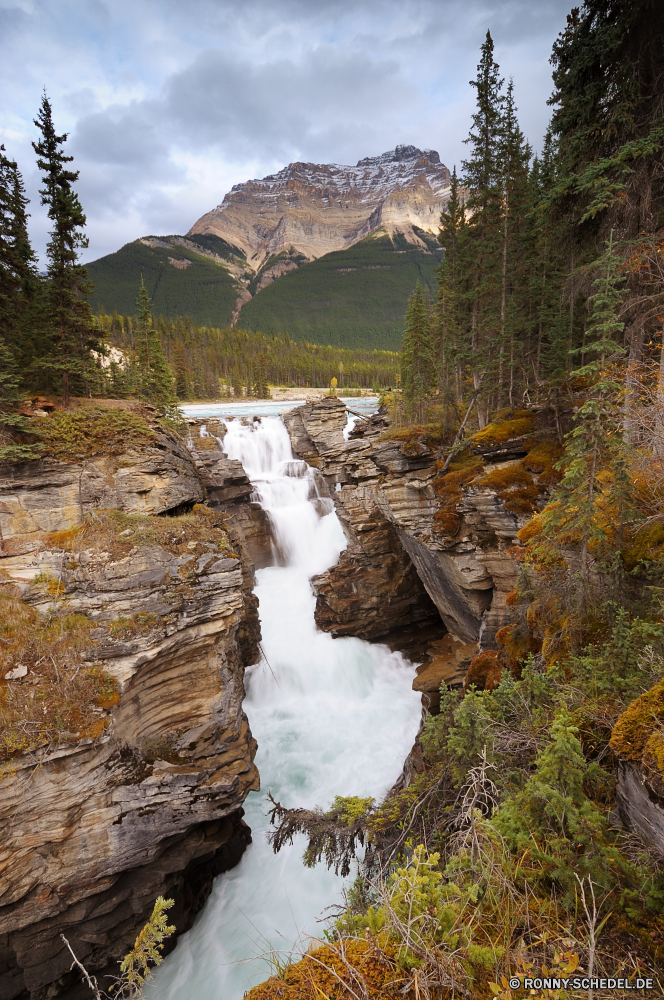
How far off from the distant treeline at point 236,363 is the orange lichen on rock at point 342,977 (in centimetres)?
7060

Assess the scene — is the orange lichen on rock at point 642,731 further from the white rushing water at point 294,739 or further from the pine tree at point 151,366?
the pine tree at point 151,366

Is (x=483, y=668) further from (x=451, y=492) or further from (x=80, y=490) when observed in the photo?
(x=80, y=490)

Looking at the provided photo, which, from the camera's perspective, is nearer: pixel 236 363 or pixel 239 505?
pixel 239 505

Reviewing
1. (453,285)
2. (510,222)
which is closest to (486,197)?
(510,222)

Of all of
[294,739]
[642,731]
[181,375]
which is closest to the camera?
[642,731]

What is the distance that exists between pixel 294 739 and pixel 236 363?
82881 millimetres

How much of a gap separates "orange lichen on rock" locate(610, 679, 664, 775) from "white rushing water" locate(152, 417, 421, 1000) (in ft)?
17.2

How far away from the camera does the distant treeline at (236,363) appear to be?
74375 mm

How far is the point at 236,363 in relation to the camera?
8700 centimetres

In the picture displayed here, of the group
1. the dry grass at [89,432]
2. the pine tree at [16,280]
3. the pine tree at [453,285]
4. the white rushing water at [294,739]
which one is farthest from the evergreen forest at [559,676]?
the pine tree at [16,280]

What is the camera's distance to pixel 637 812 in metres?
3.82

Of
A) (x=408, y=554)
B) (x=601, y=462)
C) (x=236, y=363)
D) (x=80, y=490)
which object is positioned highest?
(x=236, y=363)

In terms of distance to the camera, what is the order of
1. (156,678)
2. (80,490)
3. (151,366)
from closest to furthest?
(156,678), (80,490), (151,366)

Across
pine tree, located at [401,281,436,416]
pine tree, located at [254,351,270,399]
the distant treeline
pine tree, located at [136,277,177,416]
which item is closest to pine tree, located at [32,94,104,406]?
pine tree, located at [136,277,177,416]
